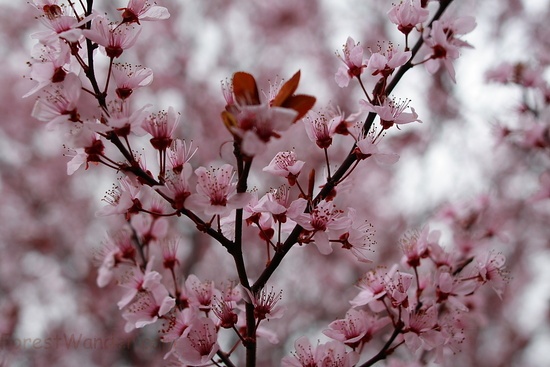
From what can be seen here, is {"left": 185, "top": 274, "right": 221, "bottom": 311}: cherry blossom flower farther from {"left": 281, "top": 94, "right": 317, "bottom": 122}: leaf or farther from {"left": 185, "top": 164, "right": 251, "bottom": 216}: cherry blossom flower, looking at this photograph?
{"left": 281, "top": 94, "right": 317, "bottom": 122}: leaf

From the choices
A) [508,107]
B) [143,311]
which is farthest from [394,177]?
[143,311]

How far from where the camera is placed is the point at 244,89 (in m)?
0.87

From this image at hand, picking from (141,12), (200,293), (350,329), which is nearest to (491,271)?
(350,329)

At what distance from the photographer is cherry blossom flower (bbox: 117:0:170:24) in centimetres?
114

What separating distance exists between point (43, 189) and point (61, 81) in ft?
19.8

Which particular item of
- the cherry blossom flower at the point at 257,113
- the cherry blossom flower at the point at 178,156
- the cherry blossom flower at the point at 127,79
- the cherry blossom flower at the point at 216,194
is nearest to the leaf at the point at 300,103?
the cherry blossom flower at the point at 257,113

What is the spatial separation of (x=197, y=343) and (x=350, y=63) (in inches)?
29.3

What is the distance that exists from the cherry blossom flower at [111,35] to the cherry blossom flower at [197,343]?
605 mm

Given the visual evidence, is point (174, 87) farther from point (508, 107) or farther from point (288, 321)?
point (508, 107)

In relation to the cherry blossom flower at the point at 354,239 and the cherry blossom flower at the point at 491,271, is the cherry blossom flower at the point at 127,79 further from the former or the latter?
the cherry blossom flower at the point at 491,271

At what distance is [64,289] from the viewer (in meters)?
5.32

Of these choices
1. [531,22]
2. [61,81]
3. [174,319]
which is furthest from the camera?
[531,22]

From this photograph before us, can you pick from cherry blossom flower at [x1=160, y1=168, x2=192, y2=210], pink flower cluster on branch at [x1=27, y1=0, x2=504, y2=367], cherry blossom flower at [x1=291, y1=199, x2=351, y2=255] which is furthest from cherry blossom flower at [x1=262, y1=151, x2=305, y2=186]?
cherry blossom flower at [x1=160, y1=168, x2=192, y2=210]

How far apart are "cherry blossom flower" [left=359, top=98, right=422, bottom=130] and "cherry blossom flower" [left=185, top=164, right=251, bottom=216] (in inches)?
12.7
